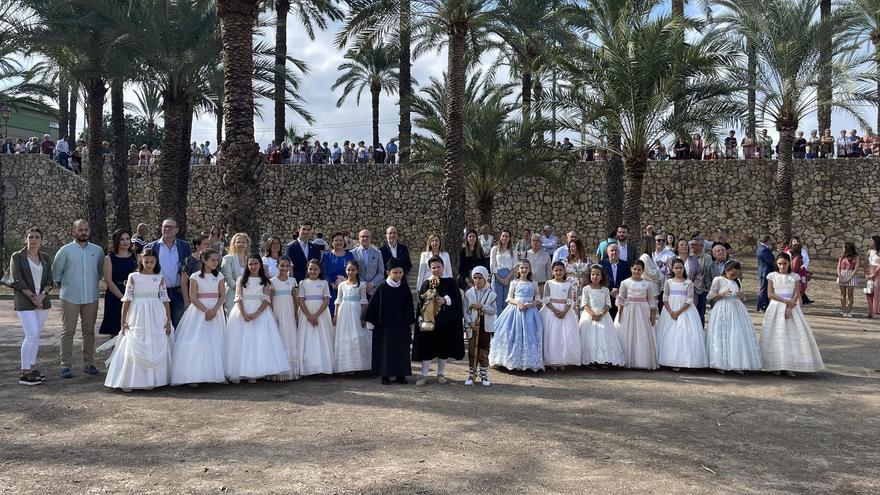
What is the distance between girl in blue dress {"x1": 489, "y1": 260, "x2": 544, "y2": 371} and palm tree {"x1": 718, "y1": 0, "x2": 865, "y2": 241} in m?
12.6

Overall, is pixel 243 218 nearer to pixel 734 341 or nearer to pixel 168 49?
pixel 734 341

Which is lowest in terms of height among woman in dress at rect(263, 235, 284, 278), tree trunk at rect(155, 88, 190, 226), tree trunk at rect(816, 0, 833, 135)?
woman in dress at rect(263, 235, 284, 278)

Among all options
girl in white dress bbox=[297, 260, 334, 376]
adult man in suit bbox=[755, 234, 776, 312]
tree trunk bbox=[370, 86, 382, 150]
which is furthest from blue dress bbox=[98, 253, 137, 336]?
tree trunk bbox=[370, 86, 382, 150]

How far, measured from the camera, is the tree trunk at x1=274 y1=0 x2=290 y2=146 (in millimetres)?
17972

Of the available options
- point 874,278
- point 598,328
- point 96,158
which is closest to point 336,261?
point 598,328

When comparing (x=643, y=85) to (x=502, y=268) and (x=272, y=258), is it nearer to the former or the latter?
(x=502, y=268)

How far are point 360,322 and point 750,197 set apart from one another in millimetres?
20774

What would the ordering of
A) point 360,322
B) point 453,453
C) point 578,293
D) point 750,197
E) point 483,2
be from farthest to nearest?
point 750,197 → point 483,2 → point 578,293 → point 360,322 → point 453,453

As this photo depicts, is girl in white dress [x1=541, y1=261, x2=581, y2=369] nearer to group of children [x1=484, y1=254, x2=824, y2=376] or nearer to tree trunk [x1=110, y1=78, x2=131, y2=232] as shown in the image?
group of children [x1=484, y1=254, x2=824, y2=376]

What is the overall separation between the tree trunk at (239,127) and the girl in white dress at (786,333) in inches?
288

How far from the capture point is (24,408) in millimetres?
7000

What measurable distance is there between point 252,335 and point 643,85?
36.2ft

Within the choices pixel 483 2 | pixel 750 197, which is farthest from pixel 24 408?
pixel 750 197

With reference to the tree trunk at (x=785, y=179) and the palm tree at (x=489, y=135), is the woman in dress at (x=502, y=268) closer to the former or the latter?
the palm tree at (x=489, y=135)
